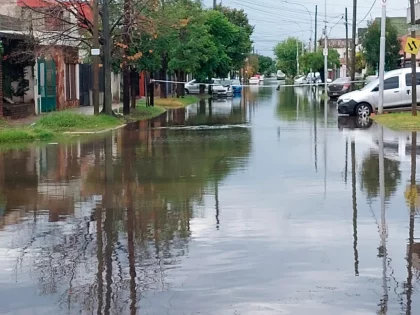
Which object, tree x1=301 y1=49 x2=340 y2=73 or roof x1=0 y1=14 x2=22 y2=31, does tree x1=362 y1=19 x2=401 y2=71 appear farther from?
roof x1=0 y1=14 x2=22 y2=31

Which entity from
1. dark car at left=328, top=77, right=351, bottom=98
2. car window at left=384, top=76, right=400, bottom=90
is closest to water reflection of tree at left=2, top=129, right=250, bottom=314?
car window at left=384, top=76, right=400, bottom=90

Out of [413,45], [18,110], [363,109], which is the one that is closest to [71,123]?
[18,110]

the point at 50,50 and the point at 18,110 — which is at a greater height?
the point at 50,50

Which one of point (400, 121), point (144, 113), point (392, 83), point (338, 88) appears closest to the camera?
point (400, 121)

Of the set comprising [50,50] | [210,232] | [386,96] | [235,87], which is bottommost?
[210,232]

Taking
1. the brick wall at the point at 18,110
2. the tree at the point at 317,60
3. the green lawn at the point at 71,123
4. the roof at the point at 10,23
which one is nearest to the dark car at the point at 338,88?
the brick wall at the point at 18,110

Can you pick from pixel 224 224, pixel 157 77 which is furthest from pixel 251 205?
pixel 157 77

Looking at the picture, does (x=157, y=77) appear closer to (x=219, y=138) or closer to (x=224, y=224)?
(x=219, y=138)

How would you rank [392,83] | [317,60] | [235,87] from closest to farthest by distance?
1. [392,83]
2. [235,87]
3. [317,60]

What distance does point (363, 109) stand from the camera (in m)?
33.7

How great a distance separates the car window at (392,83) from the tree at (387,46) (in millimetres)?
26672

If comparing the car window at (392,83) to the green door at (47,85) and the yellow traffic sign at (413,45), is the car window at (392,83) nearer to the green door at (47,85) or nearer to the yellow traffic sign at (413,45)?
the yellow traffic sign at (413,45)

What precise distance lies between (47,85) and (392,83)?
15.8 metres

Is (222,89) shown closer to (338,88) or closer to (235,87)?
(235,87)
